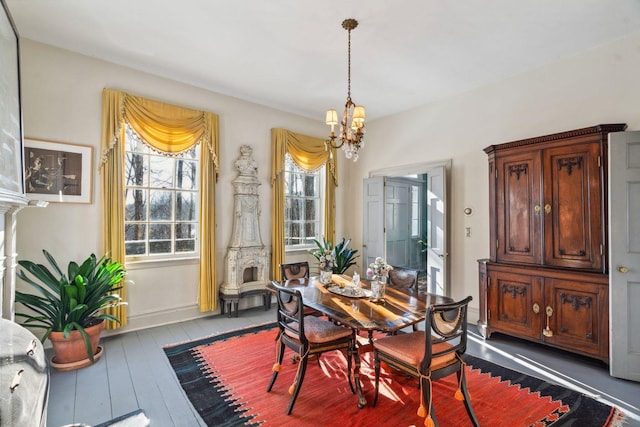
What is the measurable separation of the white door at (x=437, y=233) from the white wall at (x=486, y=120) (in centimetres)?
16

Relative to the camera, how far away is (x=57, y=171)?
3162 mm

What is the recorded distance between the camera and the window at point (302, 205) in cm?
516

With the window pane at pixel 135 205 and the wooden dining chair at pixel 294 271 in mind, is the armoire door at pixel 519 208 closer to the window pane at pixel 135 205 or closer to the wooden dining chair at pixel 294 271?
the wooden dining chair at pixel 294 271

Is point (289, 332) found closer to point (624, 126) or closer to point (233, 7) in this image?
point (233, 7)

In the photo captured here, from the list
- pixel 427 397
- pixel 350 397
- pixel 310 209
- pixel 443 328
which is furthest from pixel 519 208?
pixel 310 209

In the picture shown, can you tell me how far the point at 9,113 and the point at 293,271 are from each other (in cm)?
278

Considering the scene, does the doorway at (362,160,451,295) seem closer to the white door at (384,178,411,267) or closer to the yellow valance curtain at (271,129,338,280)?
the white door at (384,178,411,267)

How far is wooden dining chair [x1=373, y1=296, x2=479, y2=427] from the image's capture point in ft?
6.05

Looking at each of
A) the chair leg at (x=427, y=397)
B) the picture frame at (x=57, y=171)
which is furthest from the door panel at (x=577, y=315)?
the picture frame at (x=57, y=171)

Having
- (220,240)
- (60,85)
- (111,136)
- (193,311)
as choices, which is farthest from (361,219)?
(60,85)

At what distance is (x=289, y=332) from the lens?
7.80 ft

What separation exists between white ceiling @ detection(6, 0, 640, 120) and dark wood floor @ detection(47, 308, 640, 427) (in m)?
3.15

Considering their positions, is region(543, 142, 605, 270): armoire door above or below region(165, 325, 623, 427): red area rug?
above

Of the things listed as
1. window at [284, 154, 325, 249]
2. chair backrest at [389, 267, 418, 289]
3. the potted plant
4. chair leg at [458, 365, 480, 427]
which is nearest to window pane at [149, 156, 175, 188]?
the potted plant
